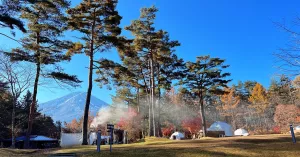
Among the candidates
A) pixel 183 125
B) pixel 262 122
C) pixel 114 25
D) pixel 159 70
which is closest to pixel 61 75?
pixel 114 25

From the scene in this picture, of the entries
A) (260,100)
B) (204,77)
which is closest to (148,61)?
(204,77)

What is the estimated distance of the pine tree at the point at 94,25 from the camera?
17.2m

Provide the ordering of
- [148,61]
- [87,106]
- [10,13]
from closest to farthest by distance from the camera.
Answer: [10,13], [87,106], [148,61]

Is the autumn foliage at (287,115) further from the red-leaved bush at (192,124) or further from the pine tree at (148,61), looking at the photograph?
the pine tree at (148,61)

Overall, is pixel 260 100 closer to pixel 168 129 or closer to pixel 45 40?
pixel 168 129

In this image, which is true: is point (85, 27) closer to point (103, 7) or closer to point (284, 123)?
point (103, 7)

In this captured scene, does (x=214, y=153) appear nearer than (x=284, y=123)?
Yes

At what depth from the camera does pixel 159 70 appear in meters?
26.3

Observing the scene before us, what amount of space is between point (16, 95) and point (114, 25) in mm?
11944

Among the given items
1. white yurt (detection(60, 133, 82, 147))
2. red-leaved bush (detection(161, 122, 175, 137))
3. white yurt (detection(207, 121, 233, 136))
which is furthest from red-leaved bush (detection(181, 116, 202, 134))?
white yurt (detection(60, 133, 82, 147))

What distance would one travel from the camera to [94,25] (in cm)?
1786

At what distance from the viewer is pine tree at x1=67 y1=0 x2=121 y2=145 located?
56.5 ft

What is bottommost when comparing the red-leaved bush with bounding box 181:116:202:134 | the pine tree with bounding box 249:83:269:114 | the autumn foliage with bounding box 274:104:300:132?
the red-leaved bush with bounding box 181:116:202:134

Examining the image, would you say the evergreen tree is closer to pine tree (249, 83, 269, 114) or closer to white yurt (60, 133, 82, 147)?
white yurt (60, 133, 82, 147)
